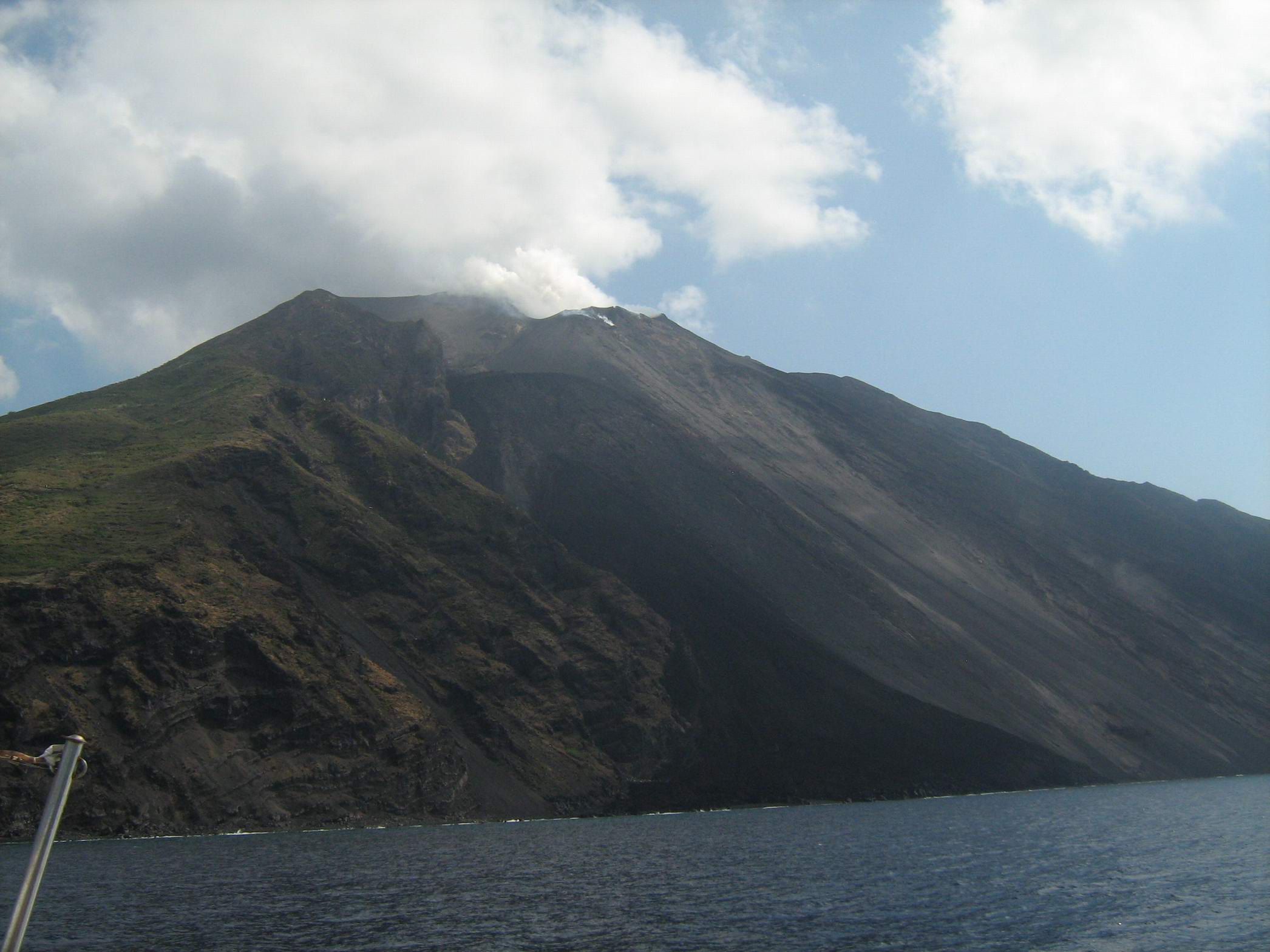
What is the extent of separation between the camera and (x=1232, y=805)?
77.6 meters

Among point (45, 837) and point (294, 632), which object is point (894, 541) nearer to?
point (294, 632)

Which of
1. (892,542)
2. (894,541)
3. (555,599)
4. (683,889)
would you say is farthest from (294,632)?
(894,541)

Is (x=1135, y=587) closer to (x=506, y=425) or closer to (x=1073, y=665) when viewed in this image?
(x=1073, y=665)

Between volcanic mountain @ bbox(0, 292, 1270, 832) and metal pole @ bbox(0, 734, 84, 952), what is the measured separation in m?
54.4

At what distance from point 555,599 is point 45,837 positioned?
9649 cm

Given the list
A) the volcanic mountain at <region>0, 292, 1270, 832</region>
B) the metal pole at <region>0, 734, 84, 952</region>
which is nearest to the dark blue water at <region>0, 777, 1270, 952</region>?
the volcanic mountain at <region>0, 292, 1270, 832</region>

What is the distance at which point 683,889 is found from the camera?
4147cm

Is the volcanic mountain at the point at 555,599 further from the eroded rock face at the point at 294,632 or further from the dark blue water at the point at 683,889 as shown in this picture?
the dark blue water at the point at 683,889

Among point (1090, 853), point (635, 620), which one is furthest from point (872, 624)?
point (1090, 853)

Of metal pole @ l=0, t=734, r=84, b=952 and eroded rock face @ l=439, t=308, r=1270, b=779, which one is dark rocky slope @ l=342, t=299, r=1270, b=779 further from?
metal pole @ l=0, t=734, r=84, b=952

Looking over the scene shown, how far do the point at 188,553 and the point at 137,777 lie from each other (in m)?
22.2

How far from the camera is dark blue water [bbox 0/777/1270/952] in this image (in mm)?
31656

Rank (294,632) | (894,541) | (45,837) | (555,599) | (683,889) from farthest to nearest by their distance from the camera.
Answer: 1. (894,541)
2. (555,599)
3. (294,632)
4. (683,889)
5. (45,837)

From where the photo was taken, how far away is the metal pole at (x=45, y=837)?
10883 millimetres
